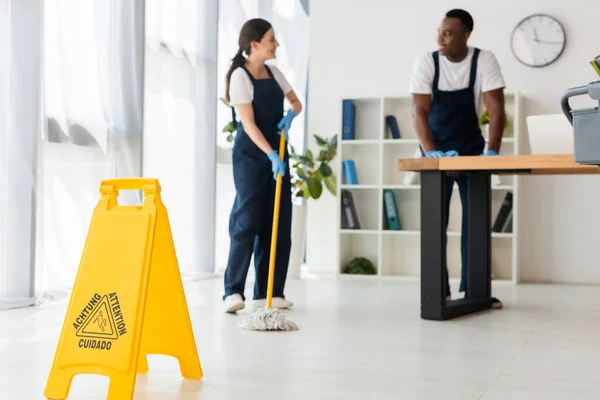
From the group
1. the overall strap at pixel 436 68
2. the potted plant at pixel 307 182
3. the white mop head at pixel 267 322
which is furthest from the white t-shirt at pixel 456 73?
the potted plant at pixel 307 182

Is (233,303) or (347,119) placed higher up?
(347,119)

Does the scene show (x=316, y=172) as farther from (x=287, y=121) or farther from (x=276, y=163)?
(x=276, y=163)

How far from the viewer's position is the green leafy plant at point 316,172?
530 cm

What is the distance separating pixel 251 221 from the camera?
3.30m

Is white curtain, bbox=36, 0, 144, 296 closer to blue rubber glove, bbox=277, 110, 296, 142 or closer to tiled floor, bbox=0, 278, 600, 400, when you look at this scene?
tiled floor, bbox=0, 278, 600, 400

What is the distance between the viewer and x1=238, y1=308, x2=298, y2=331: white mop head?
2.81 metres

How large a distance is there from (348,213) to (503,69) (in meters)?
1.40

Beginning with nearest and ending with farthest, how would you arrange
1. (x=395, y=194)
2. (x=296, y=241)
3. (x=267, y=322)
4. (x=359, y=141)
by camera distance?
(x=267, y=322)
(x=296, y=241)
(x=359, y=141)
(x=395, y=194)

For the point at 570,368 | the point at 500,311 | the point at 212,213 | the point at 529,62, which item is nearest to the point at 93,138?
the point at 212,213

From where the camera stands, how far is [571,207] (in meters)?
5.05

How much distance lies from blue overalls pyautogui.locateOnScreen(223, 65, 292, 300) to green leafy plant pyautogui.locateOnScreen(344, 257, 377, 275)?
6.44 feet

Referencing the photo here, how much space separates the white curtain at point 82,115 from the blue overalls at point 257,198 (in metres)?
0.81

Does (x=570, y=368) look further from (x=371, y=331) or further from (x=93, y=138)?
(x=93, y=138)

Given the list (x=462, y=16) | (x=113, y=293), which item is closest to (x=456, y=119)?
(x=462, y=16)
